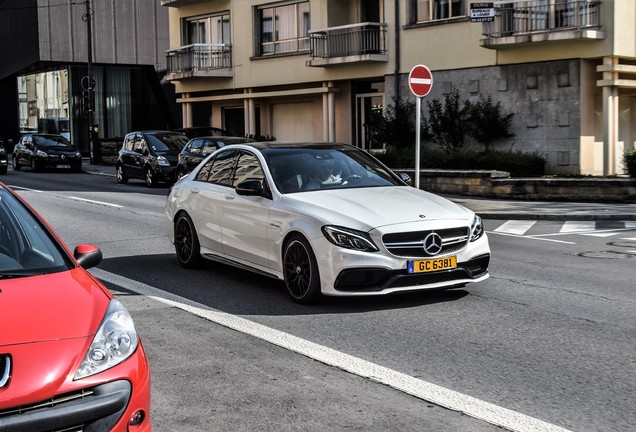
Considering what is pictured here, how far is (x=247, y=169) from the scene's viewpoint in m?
9.88

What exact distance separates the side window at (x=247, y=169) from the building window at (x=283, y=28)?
24.8m

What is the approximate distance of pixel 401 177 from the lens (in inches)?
402

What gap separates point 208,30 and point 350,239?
33.3m

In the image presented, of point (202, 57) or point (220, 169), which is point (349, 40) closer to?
point (202, 57)

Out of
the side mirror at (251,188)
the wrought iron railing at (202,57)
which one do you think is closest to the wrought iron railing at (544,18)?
the wrought iron railing at (202,57)

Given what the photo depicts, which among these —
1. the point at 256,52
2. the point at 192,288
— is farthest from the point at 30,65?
the point at 192,288

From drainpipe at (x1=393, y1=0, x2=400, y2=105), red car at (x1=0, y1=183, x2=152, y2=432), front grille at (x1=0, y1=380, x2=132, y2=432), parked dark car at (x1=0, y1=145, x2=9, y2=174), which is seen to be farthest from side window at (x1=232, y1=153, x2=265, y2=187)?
parked dark car at (x1=0, y1=145, x2=9, y2=174)

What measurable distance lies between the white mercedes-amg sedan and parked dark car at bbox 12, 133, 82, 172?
92.8 feet

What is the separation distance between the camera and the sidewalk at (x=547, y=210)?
56.4 feet

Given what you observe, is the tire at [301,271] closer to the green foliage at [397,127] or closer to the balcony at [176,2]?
the green foliage at [397,127]

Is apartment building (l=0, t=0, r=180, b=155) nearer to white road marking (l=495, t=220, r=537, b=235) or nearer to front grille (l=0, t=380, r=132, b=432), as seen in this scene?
white road marking (l=495, t=220, r=537, b=235)

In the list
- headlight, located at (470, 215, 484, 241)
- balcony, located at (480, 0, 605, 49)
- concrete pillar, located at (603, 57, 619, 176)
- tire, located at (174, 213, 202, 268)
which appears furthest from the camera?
concrete pillar, located at (603, 57, 619, 176)

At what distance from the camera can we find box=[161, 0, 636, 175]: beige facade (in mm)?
25016

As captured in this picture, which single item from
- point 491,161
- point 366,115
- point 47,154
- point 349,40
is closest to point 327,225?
point 491,161
